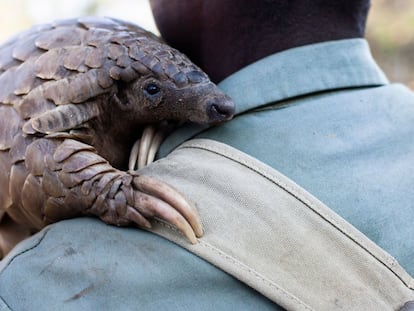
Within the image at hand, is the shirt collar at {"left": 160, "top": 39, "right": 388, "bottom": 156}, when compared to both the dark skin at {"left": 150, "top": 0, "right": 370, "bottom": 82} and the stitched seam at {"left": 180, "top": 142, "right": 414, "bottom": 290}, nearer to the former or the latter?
the dark skin at {"left": 150, "top": 0, "right": 370, "bottom": 82}

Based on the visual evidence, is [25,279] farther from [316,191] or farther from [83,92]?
[316,191]

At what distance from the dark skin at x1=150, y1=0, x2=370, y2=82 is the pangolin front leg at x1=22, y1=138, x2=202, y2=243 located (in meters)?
0.30

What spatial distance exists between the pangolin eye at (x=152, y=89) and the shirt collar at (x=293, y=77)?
0.26 feet

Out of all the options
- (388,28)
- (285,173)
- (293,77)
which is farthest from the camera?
(388,28)

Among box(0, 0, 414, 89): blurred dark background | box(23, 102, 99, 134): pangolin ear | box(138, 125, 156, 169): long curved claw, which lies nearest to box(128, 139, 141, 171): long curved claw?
box(138, 125, 156, 169): long curved claw

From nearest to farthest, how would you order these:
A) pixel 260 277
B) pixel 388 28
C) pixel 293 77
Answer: pixel 260 277, pixel 293 77, pixel 388 28

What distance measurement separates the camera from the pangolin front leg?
0.85m

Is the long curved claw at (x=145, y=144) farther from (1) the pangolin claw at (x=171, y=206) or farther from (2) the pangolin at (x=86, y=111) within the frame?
(1) the pangolin claw at (x=171, y=206)

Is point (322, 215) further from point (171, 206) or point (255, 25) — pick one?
point (255, 25)

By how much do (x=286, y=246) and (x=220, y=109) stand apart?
0.24 meters

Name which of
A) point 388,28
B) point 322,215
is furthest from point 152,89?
point 388,28

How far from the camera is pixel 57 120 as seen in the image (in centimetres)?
95

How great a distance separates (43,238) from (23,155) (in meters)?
0.14

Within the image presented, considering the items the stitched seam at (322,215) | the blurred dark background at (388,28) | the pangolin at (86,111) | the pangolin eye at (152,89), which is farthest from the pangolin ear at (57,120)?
the blurred dark background at (388,28)
